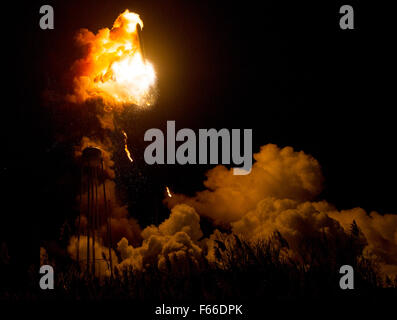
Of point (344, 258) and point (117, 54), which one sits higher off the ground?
point (117, 54)

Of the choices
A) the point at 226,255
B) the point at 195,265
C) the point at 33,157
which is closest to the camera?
the point at 195,265

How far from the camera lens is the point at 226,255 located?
5582 mm

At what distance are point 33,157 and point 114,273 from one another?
3.43 m

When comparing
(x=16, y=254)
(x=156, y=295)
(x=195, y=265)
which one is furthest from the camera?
(x=16, y=254)

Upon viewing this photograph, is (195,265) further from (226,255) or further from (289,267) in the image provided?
(289,267)

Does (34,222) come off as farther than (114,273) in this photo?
Yes
